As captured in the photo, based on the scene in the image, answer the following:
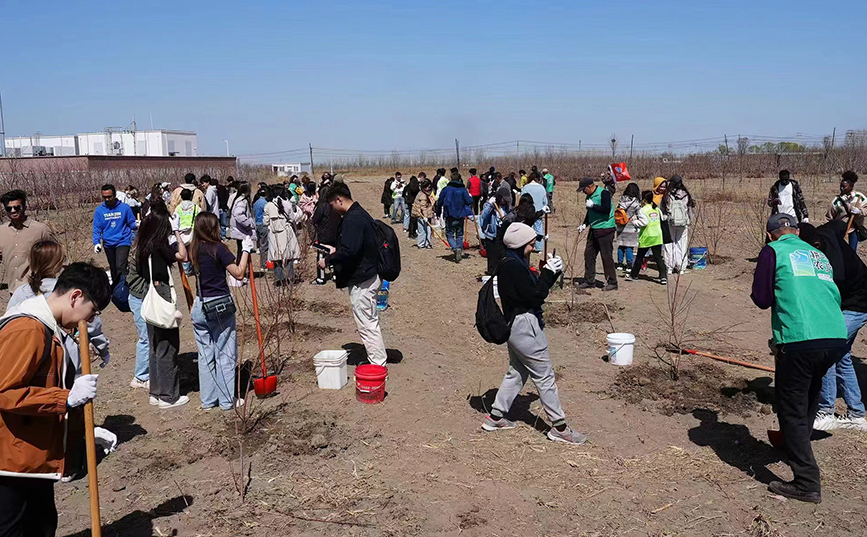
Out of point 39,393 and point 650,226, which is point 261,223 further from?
point 39,393

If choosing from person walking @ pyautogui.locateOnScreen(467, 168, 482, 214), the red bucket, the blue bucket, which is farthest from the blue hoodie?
person walking @ pyautogui.locateOnScreen(467, 168, 482, 214)

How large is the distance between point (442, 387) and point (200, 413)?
2.36 metres

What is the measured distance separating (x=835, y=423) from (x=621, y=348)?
91.3 inches

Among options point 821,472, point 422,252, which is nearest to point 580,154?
point 422,252

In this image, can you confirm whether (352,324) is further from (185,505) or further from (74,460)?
(74,460)

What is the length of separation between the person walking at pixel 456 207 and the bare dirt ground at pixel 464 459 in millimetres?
6099

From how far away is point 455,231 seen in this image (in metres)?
14.9

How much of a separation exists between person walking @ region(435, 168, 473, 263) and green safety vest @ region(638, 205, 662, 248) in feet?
12.6

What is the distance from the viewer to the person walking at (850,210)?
25.3 ft

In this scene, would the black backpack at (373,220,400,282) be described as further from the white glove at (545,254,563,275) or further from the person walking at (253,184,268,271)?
the person walking at (253,184,268,271)

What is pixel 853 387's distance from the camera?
18.9ft

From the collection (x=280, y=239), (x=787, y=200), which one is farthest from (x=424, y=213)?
(x=787, y=200)

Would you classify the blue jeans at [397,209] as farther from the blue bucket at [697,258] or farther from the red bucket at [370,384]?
the red bucket at [370,384]

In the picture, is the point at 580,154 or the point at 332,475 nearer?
the point at 332,475
